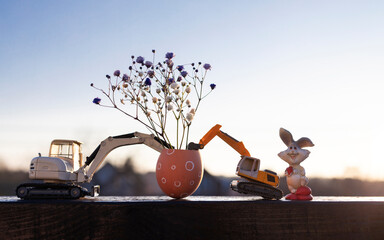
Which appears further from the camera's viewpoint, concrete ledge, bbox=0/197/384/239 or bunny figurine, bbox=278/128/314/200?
bunny figurine, bbox=278/128/314/200

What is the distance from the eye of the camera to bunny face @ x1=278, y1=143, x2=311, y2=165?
2893 millimetres

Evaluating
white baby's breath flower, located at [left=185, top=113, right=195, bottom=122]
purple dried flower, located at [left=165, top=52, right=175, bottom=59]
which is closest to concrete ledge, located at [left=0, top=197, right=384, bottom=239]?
white baby's breath flower, located at [left=185, top=113, right=195, bottom=122]

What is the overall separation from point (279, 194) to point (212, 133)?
63 cm

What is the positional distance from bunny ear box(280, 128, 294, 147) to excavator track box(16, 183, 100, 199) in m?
1.45

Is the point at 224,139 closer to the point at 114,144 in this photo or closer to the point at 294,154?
the point at 294,154

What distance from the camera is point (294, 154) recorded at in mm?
2896

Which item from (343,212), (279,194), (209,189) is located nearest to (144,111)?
(279,194)

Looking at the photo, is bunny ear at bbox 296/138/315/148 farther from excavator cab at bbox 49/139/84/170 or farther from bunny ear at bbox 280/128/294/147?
excavator cab at bbox 49/139/84/170

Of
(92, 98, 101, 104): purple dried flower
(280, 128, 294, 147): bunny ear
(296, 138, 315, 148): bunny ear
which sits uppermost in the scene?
(92, 98, 101, 104): purple dried flower

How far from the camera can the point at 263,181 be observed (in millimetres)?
2850

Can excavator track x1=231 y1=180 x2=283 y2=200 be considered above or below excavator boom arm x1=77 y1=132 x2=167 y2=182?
below

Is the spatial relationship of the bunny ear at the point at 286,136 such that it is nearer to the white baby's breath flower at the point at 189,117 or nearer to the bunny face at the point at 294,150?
the bunny face at the point at 294,150

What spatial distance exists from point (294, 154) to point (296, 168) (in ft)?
0.35

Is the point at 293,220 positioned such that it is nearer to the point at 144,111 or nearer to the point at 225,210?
the point at 225,210
